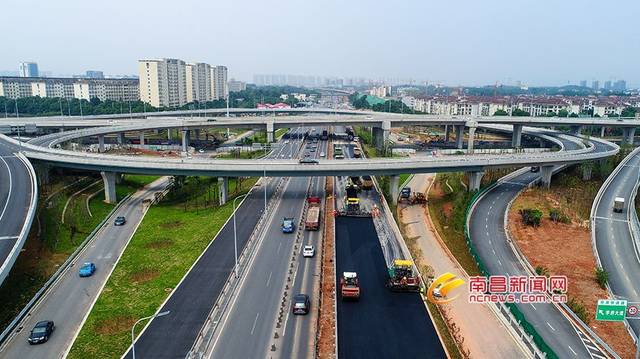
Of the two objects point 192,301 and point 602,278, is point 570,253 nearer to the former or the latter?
point 602,278

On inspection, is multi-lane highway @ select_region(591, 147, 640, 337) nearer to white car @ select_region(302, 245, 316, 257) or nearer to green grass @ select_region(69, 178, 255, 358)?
white car @ select_region(302, 245, 316, 257)

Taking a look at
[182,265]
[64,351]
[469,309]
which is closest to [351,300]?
[469,309]

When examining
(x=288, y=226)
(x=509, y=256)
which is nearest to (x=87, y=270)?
(x=288, y=226)

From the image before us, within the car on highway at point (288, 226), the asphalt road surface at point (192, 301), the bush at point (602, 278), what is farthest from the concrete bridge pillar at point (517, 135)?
the asphalt road surface at point (192, 301)

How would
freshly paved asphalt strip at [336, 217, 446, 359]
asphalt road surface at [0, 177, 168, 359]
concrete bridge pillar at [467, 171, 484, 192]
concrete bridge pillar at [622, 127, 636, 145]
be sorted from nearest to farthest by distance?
freshly paved asphalt strip at [336, 217, 446, 359] → asphalt road surface at [0, 177, 168, 359] → concrete bridge pillar at [467, 171, 484, 192] → concrete bridge pillar at [622, 127, 636, 145]

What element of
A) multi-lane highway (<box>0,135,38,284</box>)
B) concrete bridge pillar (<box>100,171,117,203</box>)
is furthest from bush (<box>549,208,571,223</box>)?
concrete bridge pillar (<box>100,171,117,203</box>)

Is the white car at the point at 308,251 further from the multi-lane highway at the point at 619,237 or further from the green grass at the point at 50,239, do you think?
the multi-lane highway at the point at 619,237
